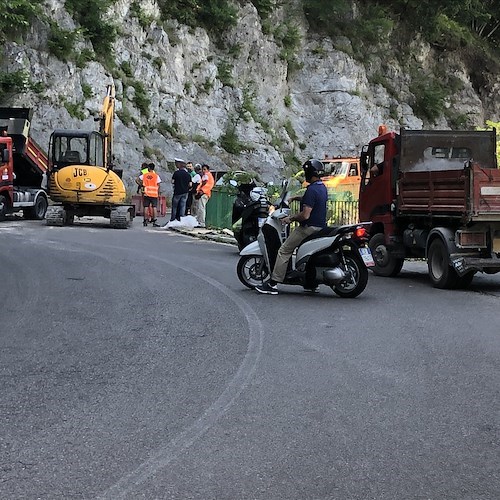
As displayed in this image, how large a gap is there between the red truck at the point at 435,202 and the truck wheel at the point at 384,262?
0.02 metres

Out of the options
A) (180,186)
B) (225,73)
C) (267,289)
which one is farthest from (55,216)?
(225,73)

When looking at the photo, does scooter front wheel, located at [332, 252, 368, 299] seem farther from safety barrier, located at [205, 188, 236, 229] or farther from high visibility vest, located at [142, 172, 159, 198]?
high visibility vest, located at [142, 172, 159, 198]

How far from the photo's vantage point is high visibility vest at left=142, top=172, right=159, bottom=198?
84.5ft

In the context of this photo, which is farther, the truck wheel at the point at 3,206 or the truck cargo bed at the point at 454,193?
the truck wheel at the point at 3,206

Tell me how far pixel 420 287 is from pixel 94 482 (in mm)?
9380

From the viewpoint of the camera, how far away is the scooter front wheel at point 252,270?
39.5 ft

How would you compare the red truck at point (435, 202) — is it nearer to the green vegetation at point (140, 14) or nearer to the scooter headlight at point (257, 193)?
the scooter headlight at point (257, 193)

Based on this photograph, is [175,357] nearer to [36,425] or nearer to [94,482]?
[36,425]

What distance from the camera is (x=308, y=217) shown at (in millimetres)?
11469

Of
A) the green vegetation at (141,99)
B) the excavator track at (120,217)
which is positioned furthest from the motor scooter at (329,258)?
the green vegetation at (141,99)

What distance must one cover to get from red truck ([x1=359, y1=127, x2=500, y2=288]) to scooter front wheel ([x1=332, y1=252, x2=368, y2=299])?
70.2 inches

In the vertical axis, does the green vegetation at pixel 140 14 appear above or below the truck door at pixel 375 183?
above

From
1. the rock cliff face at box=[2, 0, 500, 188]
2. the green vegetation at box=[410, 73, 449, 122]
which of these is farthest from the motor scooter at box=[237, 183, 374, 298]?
the green vegetation at box=[410, 73, 449, 122]

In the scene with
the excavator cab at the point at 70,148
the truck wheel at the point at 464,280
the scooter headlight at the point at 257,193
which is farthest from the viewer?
the excavator cab at the point at 70,148
